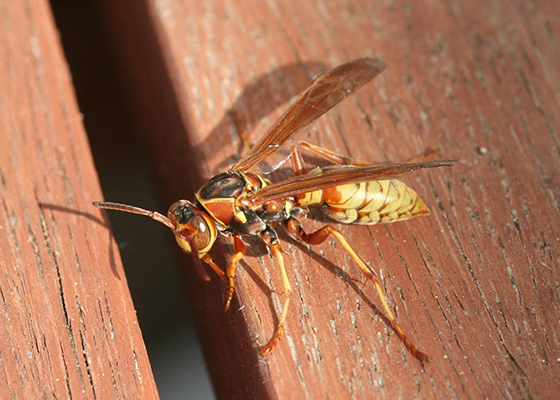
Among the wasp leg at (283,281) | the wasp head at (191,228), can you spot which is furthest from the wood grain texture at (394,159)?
the wasp head at (191,228)

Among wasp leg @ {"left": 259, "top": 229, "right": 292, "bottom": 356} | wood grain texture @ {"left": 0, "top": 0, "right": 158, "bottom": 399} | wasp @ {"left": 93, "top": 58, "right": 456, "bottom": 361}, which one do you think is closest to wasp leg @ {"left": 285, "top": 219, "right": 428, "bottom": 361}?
wasp @ {"left": 93, "top": 58, "right": 456, "bottom": 361}

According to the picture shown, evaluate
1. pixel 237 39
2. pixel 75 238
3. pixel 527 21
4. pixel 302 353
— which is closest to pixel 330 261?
pixel 302 353

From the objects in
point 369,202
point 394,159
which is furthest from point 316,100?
point 369,202

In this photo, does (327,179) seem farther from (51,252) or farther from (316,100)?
(51,252)

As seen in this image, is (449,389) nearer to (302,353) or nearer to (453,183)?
(302,353)

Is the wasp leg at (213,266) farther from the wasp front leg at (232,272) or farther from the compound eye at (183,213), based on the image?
the compound eye at (183,213)

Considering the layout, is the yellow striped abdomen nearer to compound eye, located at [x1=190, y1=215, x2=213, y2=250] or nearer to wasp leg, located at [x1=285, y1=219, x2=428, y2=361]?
wasp leg, located at [x1=285, y1=219, x2=428, y2=361]
